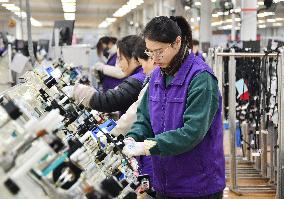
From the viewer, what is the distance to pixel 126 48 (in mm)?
4086

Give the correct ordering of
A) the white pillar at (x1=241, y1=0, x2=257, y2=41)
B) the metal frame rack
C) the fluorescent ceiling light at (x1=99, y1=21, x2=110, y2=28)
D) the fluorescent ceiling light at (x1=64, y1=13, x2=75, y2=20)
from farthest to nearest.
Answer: the fluorescent ceiling light at (x1=99, y1=21, x2=110, y2=28)
the white pillar at (x1=241, y1=0, x2=257, y2=41)
the fluorescent ceiling light at (x1=64, y1=13, x2=75, y2=20)
the metal frame rack

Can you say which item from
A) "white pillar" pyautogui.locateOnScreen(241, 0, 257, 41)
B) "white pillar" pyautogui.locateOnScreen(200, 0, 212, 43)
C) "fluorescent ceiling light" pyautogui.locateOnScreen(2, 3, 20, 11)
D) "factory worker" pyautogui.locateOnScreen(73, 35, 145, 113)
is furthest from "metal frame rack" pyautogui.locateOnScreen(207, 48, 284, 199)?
"white pillar" pyautogui.locateOnScreen(200, 0, 212, 43)

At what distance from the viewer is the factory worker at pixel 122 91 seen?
12.5 feet

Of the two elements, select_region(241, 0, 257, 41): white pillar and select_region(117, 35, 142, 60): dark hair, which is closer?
select_region(117, 35, 142, 60): dark hair

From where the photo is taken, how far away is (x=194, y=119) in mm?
2418

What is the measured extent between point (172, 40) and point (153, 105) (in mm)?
358

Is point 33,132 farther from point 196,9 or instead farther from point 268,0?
point 196,9

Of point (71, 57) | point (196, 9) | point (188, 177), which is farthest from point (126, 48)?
point (196, 9)

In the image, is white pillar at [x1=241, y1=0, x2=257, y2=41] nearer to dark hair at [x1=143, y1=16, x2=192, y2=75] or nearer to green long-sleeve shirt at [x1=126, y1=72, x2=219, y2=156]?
dark hair at [x1=143, y1=16, x2=192, y2=75]

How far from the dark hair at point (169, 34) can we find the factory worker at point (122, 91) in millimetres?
1151

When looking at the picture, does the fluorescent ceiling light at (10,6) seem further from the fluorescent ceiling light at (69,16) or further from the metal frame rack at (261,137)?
the metal frame rack at (261,137)

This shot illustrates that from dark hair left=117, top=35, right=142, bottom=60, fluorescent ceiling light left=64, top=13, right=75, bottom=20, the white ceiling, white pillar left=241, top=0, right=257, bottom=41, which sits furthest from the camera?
white pillar left=241, top=0, right=257, bottom=41

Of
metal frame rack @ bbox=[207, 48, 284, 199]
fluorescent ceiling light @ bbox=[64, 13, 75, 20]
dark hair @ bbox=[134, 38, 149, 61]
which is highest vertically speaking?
fluorescent ceiling light @ bbox=[64, 13, 75, 20]

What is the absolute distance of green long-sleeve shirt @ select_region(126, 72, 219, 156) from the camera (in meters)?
2.41
